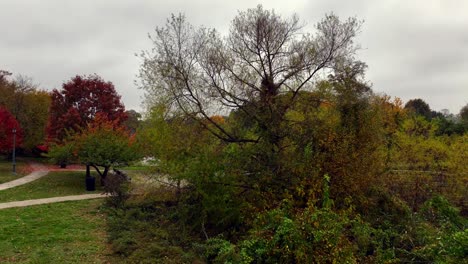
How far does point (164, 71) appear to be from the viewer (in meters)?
11.1

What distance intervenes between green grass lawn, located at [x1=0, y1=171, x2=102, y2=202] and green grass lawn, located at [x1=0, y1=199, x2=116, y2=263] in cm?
267

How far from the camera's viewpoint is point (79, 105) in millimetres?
20953

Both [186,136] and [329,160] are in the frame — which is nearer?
[329,160]

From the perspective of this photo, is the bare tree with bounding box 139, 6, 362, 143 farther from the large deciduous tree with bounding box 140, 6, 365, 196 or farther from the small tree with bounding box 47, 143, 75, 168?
the small tree with bounding box 47, 143, 75, 168

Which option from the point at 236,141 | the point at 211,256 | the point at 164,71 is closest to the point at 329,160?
the point at 236,141

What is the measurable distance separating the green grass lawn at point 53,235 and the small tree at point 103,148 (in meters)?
3.51

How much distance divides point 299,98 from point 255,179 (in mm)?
2852

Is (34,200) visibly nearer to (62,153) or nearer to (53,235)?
(62,153)

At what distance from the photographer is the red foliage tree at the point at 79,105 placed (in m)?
20.0

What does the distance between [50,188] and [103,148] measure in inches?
140

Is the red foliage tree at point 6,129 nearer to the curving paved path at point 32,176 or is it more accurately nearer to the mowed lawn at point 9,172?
the mowed lawn at point 9,172

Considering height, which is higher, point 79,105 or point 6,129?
point 79,105

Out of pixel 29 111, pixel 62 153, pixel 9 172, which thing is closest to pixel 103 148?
pixel 62 153

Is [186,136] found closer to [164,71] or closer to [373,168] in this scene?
[164,71]
